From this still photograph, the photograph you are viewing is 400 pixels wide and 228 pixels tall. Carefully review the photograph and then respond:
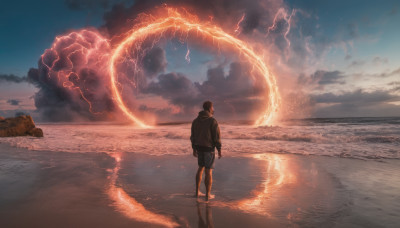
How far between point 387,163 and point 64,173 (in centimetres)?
1182

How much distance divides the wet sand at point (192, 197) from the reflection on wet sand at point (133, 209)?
17 mm

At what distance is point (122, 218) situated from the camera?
13.2 ft

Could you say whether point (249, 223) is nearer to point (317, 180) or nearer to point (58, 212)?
point (58, 212)

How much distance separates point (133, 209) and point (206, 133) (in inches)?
81.5

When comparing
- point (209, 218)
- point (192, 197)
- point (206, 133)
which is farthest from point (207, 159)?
point (209, 218)

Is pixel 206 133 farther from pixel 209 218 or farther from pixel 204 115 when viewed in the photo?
pixel 209 218

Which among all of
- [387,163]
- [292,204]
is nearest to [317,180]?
[292,204]

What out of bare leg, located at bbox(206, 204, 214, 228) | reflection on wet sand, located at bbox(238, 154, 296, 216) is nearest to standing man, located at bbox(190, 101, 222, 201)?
bare leg, located at bbox(206, 204, 214, 228)

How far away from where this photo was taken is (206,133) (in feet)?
16.6

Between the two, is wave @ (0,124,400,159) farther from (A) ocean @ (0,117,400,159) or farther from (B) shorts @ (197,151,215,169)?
(B) shorts @ (197,151,215,169)

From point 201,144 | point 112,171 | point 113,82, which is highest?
point 113,82

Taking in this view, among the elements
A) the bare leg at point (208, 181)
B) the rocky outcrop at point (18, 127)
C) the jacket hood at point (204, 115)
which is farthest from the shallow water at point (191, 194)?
the rocky outcrop at point (18, 127)

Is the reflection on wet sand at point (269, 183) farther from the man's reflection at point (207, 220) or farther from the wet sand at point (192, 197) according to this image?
the man's reflection at point (207, 220)

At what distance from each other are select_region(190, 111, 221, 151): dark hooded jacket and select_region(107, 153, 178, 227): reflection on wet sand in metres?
1.66
